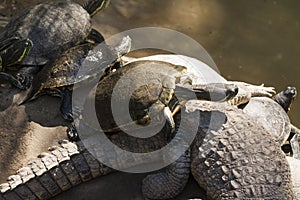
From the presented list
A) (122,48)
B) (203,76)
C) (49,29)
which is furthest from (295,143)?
(49,29)

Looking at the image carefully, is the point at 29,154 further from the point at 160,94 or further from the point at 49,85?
the point at 160,94

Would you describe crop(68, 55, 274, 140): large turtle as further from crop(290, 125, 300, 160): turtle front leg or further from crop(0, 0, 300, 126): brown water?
crop(0, 0, 300, 126): brown water

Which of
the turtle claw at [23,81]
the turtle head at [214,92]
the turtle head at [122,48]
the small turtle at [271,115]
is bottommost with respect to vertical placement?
the turtle claw at [23,81]

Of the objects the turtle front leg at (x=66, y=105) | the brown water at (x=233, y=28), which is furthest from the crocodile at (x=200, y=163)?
the brown water at (x=233, y=28)

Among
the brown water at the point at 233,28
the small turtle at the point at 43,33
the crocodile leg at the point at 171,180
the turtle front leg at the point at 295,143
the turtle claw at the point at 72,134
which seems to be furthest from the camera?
the brown water at the point at 233,28

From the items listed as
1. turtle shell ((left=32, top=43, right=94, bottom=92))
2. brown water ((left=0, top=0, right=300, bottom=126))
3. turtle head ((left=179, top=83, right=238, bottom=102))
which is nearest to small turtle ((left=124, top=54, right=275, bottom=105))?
turtle head ((left=179, top=83, right=238, bottom=102))

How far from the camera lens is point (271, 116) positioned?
4.00 m

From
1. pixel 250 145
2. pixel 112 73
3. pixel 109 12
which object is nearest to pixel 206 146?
pixel 250 145

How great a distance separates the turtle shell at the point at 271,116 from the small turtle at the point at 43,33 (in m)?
1.68

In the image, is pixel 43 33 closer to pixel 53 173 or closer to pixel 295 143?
pixel 53 173

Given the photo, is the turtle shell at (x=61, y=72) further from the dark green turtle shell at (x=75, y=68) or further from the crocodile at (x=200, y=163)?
the crocodile at (x=200, y=163)

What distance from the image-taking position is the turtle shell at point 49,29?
412 centimetres

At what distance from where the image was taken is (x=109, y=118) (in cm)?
342

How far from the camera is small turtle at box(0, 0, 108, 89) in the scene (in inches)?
157
